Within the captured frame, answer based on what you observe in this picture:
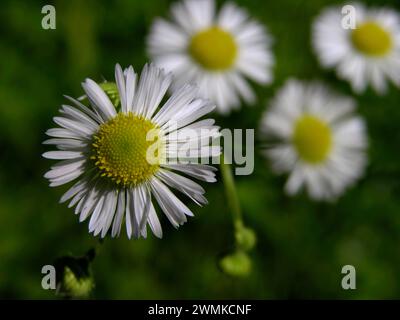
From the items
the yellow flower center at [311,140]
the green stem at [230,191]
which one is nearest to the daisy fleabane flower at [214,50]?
the yellow flower center at [311,140]

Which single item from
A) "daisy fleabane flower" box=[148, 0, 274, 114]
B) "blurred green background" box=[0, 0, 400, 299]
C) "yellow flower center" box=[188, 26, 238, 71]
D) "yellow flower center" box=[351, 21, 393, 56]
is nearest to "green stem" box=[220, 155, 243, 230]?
"blurred green background" box=[0, 0, 400, 299]

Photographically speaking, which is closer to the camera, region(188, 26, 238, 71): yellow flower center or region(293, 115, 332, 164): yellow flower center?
region(188, 26, 238, 71): yellow flower center

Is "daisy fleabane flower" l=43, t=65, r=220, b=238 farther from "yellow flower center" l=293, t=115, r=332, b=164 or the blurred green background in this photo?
"yellow flower center" l=293, t=115, r=332, b=164

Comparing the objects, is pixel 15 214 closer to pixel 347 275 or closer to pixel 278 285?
pixel 278 285

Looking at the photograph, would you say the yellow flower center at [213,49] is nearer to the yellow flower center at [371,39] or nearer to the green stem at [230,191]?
the yellow flower center at [371,39]
